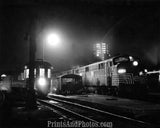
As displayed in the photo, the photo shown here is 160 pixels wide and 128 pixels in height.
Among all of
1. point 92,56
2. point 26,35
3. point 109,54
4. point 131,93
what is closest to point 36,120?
point 26,35

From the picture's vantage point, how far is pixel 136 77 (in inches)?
930

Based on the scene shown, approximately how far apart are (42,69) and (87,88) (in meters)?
15.6

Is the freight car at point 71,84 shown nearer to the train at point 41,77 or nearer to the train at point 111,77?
the train at point 111,77

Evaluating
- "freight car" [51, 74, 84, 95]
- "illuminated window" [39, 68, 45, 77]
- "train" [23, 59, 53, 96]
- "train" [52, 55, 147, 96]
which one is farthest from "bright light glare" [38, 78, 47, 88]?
"freight car" [51, 74, 84, 95]

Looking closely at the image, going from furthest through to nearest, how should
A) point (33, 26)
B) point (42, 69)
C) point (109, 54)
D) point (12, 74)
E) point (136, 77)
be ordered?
point (109, 54) < point (12, 74) < point (136, 77) < point (42, 69) < point (33, 26)

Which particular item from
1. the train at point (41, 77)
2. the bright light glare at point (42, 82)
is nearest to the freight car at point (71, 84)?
the train at point (41, 77)

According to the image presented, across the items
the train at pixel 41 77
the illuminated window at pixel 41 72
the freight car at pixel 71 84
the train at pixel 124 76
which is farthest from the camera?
the freight car at pixel 71 84

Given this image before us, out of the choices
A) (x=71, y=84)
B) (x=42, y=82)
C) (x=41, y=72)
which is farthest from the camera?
(x=71, y=84)

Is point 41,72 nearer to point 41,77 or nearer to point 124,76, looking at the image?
point 41,77

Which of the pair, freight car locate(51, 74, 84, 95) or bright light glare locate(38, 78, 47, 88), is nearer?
bright light glare locate(38, 78, 47, 88)

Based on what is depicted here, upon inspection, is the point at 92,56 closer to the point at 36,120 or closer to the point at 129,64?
the point at 129,64

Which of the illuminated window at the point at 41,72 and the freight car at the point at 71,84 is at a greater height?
the illuminated window at the point at 41,72

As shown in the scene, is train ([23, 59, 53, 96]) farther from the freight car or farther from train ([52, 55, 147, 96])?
the freight car

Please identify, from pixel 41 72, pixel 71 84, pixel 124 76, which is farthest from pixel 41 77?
pixel 71 84
